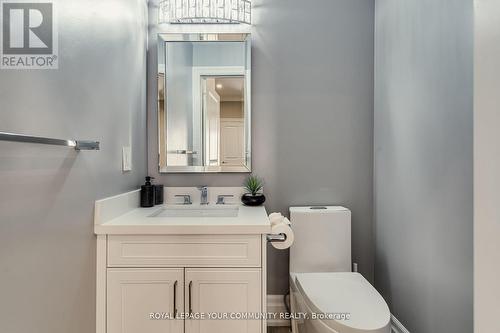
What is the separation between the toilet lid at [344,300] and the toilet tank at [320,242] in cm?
9

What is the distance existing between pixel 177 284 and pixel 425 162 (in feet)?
4.14

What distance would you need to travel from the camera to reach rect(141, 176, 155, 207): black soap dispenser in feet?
5.44

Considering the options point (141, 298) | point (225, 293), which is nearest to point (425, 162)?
point (225, 293)

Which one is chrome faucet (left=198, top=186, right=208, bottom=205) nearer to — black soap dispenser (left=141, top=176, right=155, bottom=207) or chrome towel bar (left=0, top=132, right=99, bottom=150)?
black soap dispenser (left=141, top=176, right=155, bottom=207)

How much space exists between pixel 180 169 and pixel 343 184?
1.09 meters

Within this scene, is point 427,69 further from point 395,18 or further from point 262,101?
point 262,101

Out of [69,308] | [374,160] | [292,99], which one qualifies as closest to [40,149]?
[69,308]

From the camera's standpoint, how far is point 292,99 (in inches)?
73.5

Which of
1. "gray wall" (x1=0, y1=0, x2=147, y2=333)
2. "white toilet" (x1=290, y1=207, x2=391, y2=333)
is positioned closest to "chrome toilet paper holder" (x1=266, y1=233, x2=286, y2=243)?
"white toilet" (x1=290, y1=207, x2=391, y2=333)

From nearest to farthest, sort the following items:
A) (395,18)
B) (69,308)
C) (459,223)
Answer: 1. (69,308)
2. (459,223)
3. (395,18)

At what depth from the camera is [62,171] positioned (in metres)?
0.96

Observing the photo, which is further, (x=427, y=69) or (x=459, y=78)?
(x=427, y=69)

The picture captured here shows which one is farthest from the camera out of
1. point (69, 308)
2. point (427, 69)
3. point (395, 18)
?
point (395, 18)

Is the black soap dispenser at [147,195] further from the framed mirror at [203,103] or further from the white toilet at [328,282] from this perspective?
the white toilet at [328,282]
